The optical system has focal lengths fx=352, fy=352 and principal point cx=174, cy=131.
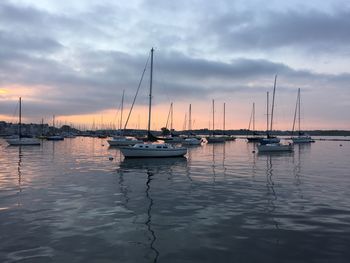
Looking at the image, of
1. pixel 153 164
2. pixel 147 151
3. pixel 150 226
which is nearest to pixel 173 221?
pixel 150 226

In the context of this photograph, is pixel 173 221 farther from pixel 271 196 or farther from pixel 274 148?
pixel 274 148

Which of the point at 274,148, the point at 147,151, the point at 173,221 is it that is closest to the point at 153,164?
the point at 147,151

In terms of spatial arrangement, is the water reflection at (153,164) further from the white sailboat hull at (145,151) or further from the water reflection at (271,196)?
the water reflection at (271,196)

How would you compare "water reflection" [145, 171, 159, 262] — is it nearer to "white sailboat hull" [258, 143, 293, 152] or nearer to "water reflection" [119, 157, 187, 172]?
"water reflection" [119, 157, 187, 172]

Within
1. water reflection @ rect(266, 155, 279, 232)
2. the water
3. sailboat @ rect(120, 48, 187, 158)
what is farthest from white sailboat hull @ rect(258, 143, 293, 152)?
the water

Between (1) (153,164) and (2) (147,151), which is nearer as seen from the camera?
(1) (153,164)

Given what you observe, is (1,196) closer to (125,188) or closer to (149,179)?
(125,188)

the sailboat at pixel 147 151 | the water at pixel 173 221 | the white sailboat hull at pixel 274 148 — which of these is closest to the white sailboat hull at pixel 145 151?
the sailboat at pixel 147 151

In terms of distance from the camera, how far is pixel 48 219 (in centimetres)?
1403

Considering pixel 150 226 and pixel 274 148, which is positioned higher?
pixel 274 148

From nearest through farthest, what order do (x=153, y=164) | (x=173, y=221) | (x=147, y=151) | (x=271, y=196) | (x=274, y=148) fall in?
(x=173, y=221), (x=271, y=196), (x=153, y=164), (x=147, y=151), (x=274, y=148)

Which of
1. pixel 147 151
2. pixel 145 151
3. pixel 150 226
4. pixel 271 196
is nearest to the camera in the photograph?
pixel 150 226

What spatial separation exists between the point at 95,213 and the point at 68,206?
2061 mm

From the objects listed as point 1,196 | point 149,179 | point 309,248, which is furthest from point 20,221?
point 149,179
